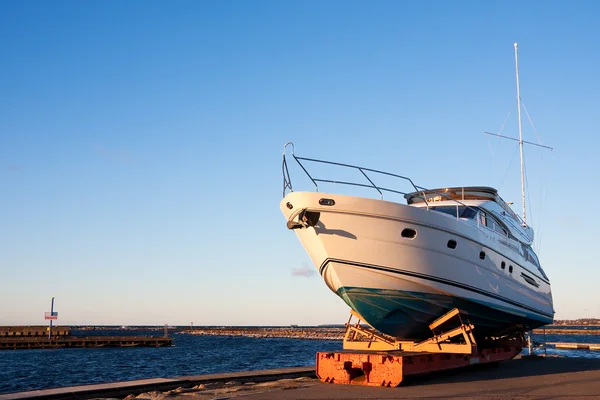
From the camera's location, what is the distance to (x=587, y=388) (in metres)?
11.5

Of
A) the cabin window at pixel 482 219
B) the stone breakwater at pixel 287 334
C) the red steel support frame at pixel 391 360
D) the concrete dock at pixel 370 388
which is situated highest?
the cabin window at pixel 482 219

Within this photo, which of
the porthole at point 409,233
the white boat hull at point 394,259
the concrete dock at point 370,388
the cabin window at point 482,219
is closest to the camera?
the concrete dock at point 370,388

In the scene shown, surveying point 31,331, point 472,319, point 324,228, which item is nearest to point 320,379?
point 324,228

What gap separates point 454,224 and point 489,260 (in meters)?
2.21

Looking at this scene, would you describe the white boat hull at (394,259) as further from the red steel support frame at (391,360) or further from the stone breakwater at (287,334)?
the stone breakwater at (287,334)

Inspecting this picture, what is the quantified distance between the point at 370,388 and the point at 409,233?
11.7 ft

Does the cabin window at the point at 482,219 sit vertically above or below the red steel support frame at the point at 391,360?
above

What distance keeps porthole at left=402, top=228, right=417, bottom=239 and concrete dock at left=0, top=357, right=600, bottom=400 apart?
3.24 metres

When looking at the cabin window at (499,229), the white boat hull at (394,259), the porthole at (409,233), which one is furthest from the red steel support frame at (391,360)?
the cabin window at (499,229)

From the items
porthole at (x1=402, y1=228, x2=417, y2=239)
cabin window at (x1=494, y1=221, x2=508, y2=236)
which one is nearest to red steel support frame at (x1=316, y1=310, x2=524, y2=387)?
porthole at (x1=402, y1=228, x2=417, y2=239)

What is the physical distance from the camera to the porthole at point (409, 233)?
42.4 ft

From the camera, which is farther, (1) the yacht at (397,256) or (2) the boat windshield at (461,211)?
(2) the boat windshield at (461,211)

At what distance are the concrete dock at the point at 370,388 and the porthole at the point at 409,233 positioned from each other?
3239 mm

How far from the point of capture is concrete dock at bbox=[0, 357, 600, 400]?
34.6 ft
